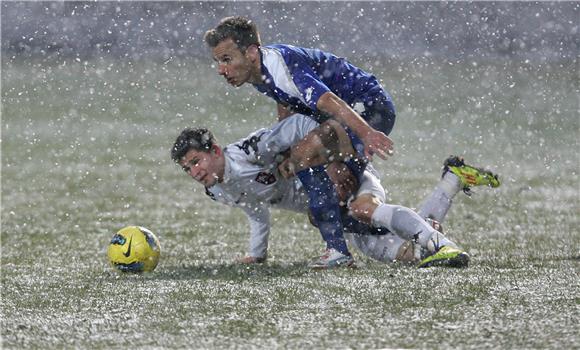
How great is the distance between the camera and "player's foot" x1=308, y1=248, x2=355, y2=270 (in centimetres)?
728

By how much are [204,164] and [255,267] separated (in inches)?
32.0

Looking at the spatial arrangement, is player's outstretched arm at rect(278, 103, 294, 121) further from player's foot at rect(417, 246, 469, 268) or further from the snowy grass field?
player's foot at rect(417, 246, 469, 268)

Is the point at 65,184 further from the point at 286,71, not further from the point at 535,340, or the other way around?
the point at 535,340

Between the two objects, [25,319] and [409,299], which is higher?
[409,299]

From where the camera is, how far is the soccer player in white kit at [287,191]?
7.32 metres

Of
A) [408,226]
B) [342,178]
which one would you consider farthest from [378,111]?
[408,226]

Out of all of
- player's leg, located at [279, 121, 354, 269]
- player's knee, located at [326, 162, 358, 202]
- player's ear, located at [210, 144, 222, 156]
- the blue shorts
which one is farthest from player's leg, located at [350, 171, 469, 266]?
player's ear, located at [210, 144, 222, 156]

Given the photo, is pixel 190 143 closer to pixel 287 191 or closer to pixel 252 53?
pixel 252 53

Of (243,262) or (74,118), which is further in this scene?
(74,118)

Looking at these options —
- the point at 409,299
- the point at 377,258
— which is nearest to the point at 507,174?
the point at 377,258

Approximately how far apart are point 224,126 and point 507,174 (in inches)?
469

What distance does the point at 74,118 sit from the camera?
29781 millimetres

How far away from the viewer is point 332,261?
7.31m

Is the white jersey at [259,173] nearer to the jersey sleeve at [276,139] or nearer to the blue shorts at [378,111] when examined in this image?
the jersey sleeve at [276,139]
